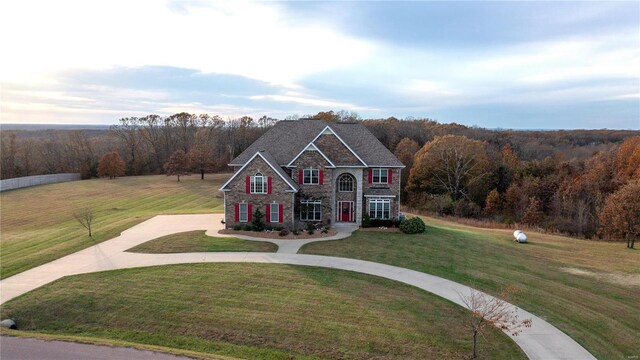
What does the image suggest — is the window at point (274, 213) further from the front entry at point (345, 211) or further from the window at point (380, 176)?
the window at point (380, 176)

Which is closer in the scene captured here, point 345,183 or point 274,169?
point 274,169

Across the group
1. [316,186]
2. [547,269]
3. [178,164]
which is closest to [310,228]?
[316,186]

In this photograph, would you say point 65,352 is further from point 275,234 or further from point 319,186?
point 319,186

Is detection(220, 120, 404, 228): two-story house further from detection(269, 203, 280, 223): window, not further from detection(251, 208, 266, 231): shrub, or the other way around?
detection(251, 208, 266, 231): shrub

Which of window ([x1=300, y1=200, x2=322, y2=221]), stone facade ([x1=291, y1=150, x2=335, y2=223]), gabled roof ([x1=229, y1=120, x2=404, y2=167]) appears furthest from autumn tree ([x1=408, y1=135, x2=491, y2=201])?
window ([x1=300, y1=200, x2=322, y2=221])

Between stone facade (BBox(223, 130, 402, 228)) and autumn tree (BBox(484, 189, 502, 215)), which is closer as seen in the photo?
stone facade (BBox(223, 130, 402, 228))
